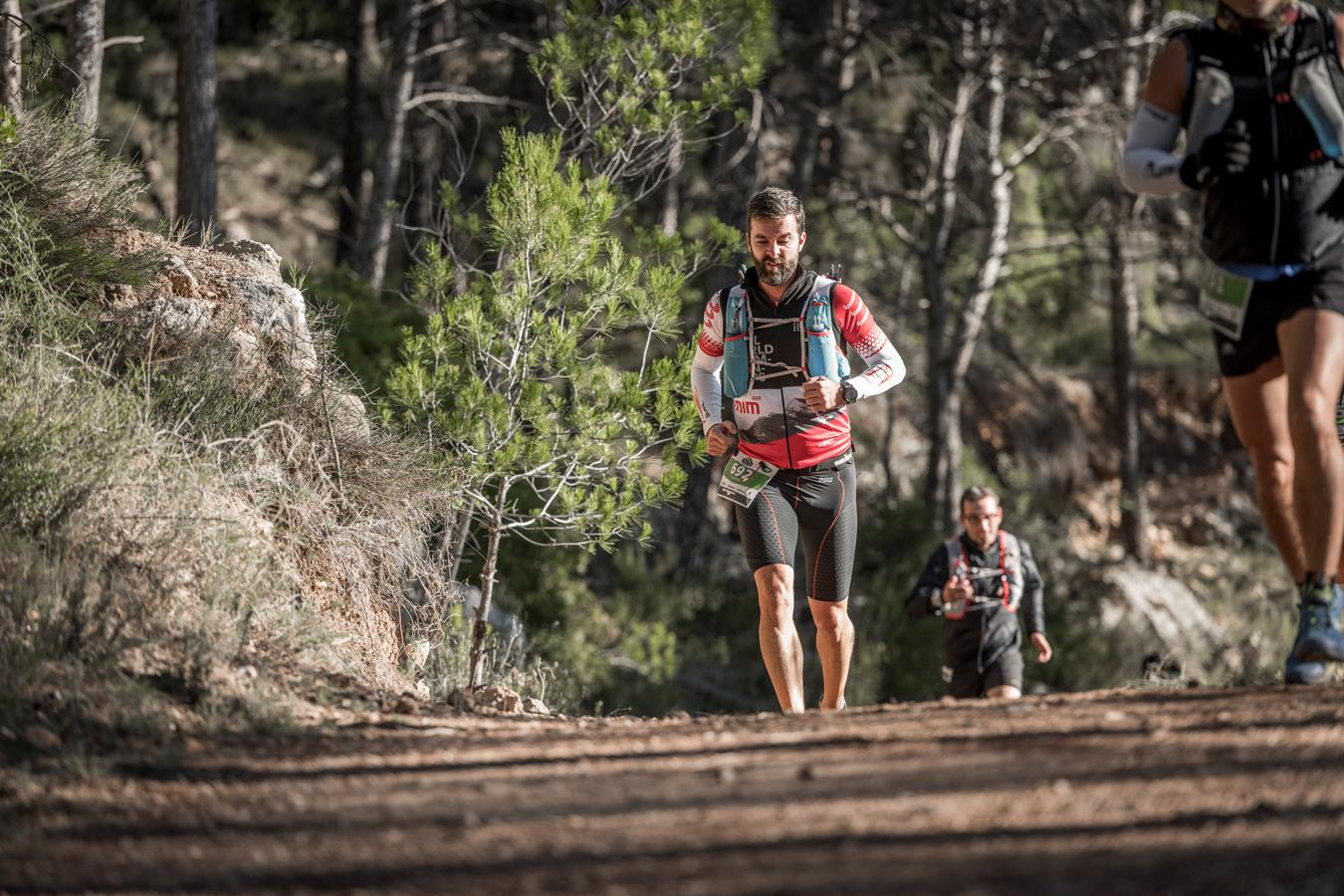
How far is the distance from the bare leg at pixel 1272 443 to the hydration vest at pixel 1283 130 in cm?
41

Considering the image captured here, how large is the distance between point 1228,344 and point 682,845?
2793mm

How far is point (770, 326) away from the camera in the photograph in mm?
6043

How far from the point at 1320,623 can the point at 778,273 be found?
251cm

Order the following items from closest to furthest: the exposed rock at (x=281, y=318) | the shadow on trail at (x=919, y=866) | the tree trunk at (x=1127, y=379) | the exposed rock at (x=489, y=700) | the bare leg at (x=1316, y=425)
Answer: the shadow on trail at (x=919, y=866), the bare leg at (x=1316, y=425), the exposed rock at (x=489, y=700), the exposed rock at (x=281, y=318), the tree trunk at (x=1127, y=379)

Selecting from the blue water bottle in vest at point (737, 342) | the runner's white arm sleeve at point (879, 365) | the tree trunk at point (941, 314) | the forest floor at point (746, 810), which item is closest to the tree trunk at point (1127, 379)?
the tree trunk at point (941, 314)

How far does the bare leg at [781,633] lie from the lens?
19.8ft

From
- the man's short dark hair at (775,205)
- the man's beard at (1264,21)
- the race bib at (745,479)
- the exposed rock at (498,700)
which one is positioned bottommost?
the exposed rock at (498,700)

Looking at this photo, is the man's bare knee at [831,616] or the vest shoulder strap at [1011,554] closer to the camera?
the man's bare knee at [831,616]

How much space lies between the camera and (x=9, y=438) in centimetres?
526

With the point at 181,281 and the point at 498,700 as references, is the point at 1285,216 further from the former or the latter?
the point at 181,281

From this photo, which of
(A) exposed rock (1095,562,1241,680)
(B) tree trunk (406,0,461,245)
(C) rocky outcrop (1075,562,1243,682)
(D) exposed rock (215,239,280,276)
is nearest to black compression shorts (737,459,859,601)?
(D) exposed rock (215,239,280,276)

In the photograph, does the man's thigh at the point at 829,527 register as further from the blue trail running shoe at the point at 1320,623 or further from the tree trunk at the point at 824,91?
the tree trunk at the point at 824,91

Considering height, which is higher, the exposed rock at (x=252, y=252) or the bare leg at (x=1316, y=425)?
the exposed rock at (x=252, y=252)

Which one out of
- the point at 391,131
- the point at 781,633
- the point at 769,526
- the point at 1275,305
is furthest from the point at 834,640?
the point at 391,131
